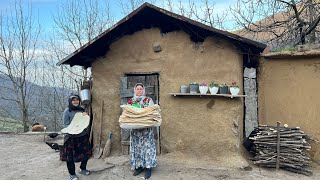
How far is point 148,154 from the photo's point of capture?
6188mm

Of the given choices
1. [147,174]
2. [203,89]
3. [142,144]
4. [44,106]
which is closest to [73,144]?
[142,144]

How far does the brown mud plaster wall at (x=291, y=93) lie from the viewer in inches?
282

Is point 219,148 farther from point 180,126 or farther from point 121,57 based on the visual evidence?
point 121,57

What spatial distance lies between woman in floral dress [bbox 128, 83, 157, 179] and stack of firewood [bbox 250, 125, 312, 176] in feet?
7.55

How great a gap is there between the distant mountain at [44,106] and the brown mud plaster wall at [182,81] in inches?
540

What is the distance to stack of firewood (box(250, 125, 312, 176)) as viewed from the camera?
21.7ft

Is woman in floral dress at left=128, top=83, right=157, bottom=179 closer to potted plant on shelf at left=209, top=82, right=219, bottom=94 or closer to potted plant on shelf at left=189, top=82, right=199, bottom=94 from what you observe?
potted plant on shelf at left=189, top=82, right=199, bottom=94

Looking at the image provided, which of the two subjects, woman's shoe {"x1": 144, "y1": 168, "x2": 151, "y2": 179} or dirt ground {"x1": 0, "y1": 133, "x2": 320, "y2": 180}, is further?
dirt ground {"x1": 0, "y1": 133, "x2": 320, "y2": 180}

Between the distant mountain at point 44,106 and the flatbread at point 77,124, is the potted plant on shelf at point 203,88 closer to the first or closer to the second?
the flatbread at point 77,124

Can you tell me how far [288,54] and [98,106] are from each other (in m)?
4.56

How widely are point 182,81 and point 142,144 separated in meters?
1.79

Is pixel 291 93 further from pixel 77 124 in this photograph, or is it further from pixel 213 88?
pixel 77 124

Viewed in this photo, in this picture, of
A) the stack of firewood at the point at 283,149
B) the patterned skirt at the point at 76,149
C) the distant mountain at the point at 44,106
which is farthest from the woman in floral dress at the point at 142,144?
the distant mountain at the point at 44,106

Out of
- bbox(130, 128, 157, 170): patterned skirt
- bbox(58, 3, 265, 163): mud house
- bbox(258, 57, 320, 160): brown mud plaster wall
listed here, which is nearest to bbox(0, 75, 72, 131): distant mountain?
bbox(58, 3, 265, 163): mud house
